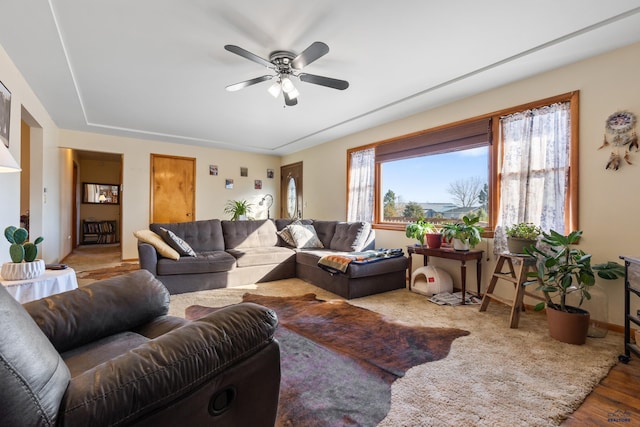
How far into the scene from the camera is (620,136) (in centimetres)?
254

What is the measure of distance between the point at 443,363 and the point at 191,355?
69.2 inches

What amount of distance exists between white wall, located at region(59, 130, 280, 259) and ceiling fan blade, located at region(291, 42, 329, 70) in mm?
4634

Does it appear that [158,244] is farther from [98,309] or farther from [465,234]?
[465,234]

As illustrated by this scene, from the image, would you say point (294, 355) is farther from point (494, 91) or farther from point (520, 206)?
point (494, 91)

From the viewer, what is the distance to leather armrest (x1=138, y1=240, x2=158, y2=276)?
134 inches

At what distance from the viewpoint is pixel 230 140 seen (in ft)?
19.8

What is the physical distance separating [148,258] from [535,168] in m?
4.39

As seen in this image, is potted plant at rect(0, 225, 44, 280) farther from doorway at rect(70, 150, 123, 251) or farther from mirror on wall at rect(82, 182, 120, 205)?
mirror on wall at rect(82, 182, 120, 205)

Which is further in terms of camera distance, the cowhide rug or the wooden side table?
the wooden side table

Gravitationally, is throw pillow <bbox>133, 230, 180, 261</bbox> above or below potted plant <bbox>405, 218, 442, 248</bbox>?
below

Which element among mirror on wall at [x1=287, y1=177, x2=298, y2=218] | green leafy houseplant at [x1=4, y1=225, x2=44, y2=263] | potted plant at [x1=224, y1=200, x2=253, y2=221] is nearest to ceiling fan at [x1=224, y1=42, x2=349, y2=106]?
green leafy houseplant at [x1=4, y1=225, x2=44, y2=263]

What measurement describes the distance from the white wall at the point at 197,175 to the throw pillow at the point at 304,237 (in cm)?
268

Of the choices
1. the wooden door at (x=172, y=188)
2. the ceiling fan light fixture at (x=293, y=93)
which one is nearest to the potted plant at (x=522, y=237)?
the ceiling fan light fixture at (x=293, y=93)

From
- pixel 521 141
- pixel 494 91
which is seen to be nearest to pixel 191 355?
pixel 521 141
